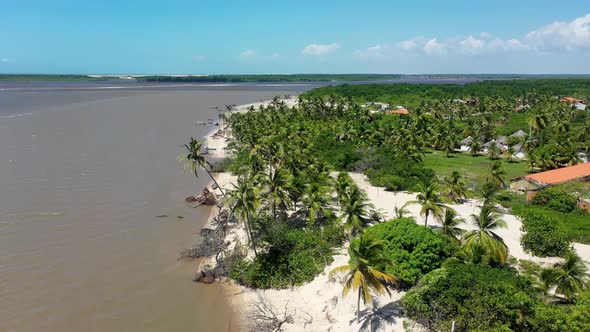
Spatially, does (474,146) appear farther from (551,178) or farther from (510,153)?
(551,178)

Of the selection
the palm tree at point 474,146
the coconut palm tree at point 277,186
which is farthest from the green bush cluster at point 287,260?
the palm tree at point 474,146

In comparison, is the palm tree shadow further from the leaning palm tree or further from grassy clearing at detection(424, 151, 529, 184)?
grassy clearing at detection(424, 151, 529, 184)

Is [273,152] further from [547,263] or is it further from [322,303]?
[547,263]

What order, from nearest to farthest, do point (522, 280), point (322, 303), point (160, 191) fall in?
point (522, 280) → point (322, 303) → point (160, 191)

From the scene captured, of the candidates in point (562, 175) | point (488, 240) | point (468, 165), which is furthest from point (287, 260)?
point (468, 165)

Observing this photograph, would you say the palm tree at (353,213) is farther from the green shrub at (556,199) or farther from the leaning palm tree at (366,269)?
the green shrub at (556,199)

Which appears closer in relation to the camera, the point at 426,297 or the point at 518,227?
the point at 426,297

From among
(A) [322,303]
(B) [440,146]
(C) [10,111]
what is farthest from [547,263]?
(C) [10,111]
